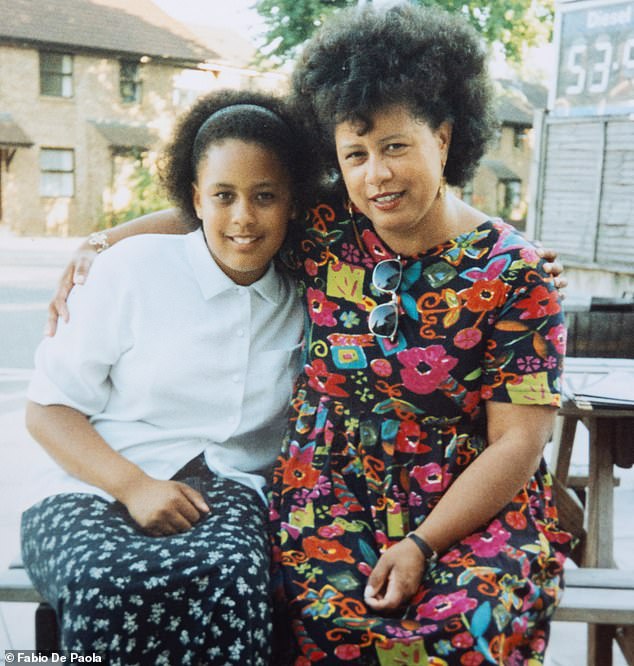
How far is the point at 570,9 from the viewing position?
38.1 feet

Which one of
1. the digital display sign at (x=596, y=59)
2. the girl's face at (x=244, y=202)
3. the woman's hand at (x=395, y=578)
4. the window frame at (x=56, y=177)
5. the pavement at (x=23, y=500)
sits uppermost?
the digital display sign at (x=596, y=59)

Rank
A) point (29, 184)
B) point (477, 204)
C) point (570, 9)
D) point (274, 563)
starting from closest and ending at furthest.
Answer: point (274, 563) → point (570, 9) → point (29, 184) → point (477, 204)

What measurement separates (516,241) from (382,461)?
1.80ft

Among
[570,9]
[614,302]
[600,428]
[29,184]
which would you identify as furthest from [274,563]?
[29,184]

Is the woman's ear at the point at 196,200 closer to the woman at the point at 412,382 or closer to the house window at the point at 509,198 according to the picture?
the woman at the point at 412,382

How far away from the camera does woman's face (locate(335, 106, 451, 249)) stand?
69.3 inches

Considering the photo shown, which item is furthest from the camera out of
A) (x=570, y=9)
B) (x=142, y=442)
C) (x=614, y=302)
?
(x=570, y=9)

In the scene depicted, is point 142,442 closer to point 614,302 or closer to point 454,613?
point 454,613

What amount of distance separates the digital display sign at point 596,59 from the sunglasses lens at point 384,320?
10318 millimetres

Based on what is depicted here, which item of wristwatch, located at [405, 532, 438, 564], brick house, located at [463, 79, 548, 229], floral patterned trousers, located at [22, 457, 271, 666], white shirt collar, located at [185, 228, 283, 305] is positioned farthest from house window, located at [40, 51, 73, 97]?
wristwatch, located at [405, 532, 438, 564]

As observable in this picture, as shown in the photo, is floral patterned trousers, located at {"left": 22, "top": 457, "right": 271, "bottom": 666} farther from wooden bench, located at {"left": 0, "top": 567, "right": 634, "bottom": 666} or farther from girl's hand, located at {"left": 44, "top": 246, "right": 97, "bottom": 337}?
girl's hand, located at {"left": 44, "top": 246, "right": 97, "bottom": 337}

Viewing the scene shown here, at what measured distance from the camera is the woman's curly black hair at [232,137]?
1.95 m

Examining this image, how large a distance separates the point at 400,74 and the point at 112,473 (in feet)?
3.36

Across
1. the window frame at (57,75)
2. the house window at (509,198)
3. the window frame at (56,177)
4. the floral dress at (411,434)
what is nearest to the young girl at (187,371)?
the floral dress at (411,434)
